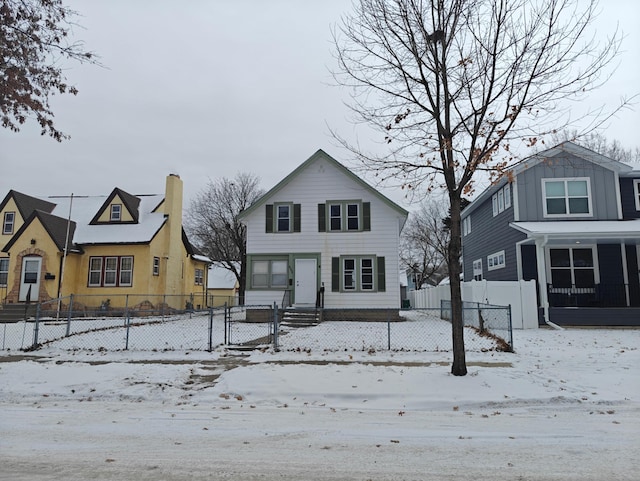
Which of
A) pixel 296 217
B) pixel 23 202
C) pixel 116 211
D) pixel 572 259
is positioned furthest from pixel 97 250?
pixel 572 259

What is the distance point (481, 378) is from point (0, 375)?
9149 mm

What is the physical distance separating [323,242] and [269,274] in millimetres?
2893

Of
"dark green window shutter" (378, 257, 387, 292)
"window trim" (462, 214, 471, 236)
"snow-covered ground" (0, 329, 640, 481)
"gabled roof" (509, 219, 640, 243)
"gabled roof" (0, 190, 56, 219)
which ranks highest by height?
"gabled roof" (0, 190, 56, 219)

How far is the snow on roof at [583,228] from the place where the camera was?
16031 mm

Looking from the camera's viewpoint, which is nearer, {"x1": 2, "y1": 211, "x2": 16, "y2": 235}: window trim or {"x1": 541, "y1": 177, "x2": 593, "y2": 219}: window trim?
{"x1": 541, "y1": 177, "x2": 593, "y2": 219}: window trim

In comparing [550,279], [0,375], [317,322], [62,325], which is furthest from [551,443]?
[62,325]

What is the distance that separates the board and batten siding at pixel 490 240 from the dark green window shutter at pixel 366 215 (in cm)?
613

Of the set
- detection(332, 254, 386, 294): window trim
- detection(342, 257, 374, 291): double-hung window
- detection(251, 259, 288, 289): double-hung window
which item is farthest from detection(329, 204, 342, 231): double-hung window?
detection(251, 259, 288, 289): double-hung window

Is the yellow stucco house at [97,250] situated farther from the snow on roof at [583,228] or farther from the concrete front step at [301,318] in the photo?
the snow on roof at [583,228]

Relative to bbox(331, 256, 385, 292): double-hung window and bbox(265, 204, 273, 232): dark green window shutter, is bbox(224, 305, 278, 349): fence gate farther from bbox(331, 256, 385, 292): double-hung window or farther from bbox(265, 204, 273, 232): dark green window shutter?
bbox(265, 204, 273, 232): dark green window shutter

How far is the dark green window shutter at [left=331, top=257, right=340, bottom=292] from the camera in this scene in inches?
781

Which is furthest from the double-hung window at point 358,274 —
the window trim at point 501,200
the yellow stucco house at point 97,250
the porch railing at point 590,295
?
the yellow stucco house at point 97,250

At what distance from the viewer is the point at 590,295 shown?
17.7m

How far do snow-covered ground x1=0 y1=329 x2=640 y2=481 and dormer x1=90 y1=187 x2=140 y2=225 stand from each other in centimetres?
1664
